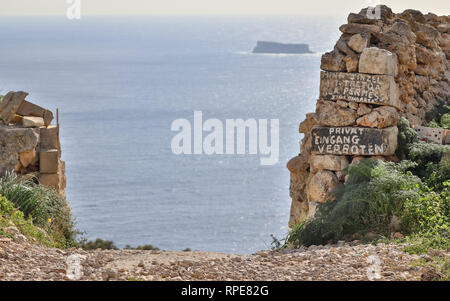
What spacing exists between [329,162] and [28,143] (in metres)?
4.34

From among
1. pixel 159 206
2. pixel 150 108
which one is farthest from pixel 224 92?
pixel 159 206

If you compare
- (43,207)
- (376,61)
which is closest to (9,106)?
(43,207)

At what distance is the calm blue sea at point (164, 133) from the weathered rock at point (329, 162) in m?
17.5

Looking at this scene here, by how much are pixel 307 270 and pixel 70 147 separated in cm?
6817

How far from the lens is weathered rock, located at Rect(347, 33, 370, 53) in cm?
1054

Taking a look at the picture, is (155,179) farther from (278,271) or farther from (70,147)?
(278,271)

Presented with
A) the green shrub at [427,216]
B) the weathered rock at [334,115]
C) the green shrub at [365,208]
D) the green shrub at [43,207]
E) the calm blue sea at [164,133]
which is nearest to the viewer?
the green shrub at [427,216]

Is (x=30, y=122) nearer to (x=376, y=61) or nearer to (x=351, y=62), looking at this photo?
(x=351, y=62)

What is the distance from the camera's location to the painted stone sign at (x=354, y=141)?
33.6ft

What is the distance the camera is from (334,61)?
10570mm

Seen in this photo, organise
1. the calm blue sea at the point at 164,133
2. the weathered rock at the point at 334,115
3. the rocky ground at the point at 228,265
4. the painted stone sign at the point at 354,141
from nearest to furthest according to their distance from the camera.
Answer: the rocky ground at the point at 228,265
the painted stone sign at the point at 354,141
the weathered rock at the point at 334,115
the calm blue sea at the point at 164,133

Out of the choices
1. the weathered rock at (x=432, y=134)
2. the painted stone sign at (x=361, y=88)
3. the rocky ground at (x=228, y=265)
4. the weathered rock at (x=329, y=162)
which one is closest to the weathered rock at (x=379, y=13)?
the painted stone sign at (x=361, y=88)

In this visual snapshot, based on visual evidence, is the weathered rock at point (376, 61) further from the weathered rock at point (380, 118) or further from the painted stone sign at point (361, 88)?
the weathered rock at point (380, 118)

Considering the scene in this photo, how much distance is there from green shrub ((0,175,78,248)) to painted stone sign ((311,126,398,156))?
3.65 metres
